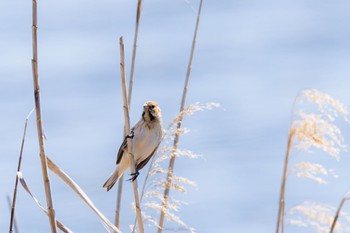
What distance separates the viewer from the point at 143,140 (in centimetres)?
393

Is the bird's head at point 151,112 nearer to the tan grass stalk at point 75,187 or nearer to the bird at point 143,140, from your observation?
the bird at point 143,140

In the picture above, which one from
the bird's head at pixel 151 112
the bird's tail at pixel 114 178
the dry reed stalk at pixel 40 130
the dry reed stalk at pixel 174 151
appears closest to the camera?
the dry reed stalk at pixel 40 130

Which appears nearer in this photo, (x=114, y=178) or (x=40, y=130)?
(x=40, y=130)

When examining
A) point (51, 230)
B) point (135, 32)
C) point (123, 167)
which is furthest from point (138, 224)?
point (123, 167)

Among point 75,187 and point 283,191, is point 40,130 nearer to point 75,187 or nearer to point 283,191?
point 75,187

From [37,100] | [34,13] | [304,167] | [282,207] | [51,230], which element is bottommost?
[51,230]

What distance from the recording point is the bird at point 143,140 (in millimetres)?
3912

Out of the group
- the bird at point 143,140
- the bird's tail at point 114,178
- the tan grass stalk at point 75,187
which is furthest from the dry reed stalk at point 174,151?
the bird's tail at point 114,178

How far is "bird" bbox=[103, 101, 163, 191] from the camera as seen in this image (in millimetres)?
3912

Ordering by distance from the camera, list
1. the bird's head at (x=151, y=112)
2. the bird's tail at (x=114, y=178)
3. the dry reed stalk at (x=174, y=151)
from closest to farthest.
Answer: the dry reed stalk at (x=174, y=151) < the bird's tail at (x=114, y=178) < the bird's head at (x=151, y=112)

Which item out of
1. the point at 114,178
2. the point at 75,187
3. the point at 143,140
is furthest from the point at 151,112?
the point at 75,187

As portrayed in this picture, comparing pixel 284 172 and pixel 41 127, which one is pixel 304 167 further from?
pixel 41 127

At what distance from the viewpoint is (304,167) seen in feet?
6.91

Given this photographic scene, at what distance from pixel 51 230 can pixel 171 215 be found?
456 mm
